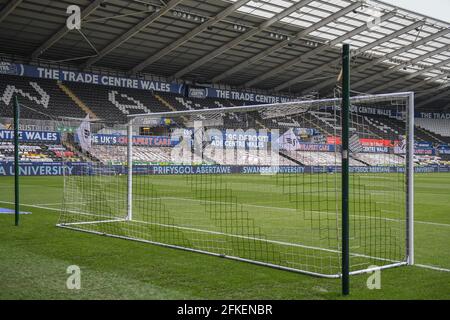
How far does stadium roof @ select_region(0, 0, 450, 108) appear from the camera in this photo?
34.1 m

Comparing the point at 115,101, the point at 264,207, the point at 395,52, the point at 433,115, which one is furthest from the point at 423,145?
the point at 264,207

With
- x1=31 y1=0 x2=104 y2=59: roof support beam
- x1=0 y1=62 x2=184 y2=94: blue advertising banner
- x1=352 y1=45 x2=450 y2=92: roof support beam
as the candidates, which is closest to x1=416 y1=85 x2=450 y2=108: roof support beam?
x1=352 y1=45 x2=450 y2=92: roof support beam

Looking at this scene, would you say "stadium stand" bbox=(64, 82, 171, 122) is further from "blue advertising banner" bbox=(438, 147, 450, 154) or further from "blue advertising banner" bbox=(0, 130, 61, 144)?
"blue advertising banner" bbox=(438, 147, 450, 154)

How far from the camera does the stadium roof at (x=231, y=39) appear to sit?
34.1 meters

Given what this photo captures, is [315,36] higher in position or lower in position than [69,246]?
higher

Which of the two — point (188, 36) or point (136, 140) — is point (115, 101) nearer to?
point (188, 36)

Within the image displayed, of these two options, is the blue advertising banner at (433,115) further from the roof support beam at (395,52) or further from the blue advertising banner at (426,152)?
the roof support beam at (395,52)

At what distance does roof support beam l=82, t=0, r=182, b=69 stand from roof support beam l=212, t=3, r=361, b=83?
11.4 metres

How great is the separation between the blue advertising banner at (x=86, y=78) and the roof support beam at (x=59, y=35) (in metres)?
1.31

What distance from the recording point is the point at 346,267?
571cm

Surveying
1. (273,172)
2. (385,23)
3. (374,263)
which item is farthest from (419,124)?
(374,263)

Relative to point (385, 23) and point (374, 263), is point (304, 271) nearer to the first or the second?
point (374, 263)
